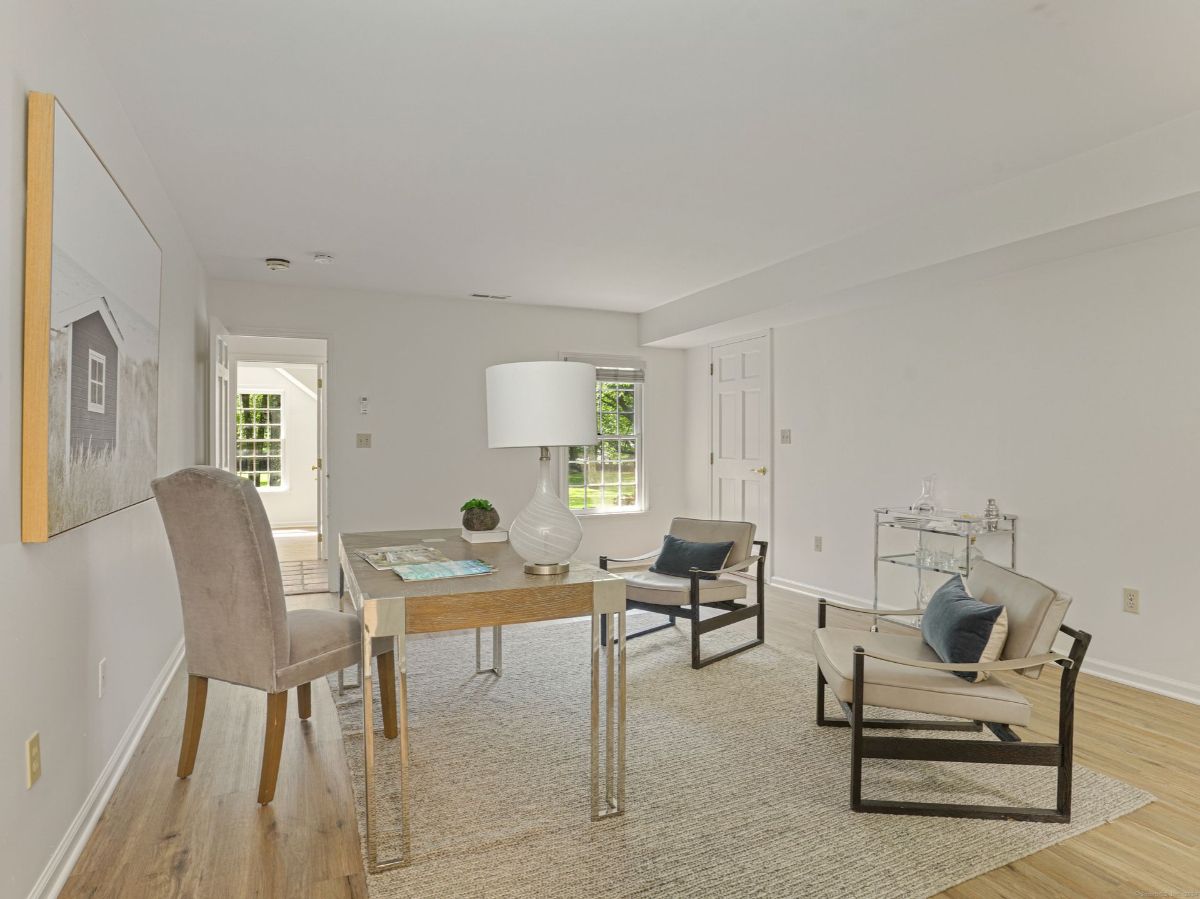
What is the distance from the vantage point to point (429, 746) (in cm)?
283

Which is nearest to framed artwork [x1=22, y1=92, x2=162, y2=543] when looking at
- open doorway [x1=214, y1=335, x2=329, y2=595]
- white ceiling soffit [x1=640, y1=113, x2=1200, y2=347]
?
white ceiling soffit [x1=640, y1=113, x2=1200, y2=347]

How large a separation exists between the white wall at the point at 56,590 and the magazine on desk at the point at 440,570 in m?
0.92

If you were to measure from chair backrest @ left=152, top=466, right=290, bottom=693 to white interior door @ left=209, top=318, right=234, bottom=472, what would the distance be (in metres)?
2.88

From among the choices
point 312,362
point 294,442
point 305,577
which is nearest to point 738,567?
point 305,577

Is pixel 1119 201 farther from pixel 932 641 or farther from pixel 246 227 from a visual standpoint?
pixel 246 227

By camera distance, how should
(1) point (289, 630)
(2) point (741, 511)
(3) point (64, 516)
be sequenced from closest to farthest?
1. (3) point (64, 516)
2. (1) point (289, 630)
3. (2) point (741, 511)

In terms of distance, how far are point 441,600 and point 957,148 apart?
9.11ft

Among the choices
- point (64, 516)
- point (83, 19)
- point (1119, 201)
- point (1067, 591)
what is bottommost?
point (1067, 591)

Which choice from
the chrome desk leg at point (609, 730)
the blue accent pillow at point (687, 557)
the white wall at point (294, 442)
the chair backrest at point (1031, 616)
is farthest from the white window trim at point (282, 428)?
the chair backrest at point (1031, 616)

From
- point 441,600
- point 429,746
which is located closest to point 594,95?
point 441,600

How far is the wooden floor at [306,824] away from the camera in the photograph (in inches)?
76.6

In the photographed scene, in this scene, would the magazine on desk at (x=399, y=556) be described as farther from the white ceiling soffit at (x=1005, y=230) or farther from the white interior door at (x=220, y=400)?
the white ceiling soffit at (x=1005, y=230)

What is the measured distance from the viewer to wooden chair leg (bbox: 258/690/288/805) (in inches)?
91.5

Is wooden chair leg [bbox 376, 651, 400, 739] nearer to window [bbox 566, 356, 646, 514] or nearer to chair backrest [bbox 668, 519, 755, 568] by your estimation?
chair backrest [bbox 668, 519, 755, 568]
